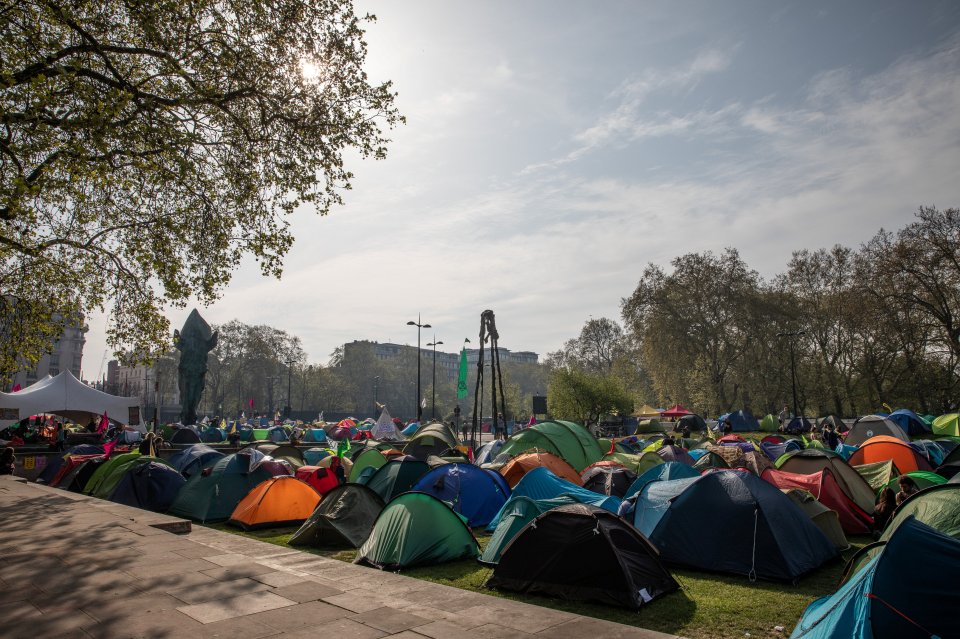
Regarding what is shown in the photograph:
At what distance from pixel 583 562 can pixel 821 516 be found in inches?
199

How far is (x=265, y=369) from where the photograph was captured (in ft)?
293

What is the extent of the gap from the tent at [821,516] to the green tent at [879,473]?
512 centimetres

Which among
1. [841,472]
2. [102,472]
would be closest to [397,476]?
[841,472]

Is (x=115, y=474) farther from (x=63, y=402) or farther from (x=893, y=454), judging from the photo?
(x=893, y=454)

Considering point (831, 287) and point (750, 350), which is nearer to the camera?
point (831, 287)

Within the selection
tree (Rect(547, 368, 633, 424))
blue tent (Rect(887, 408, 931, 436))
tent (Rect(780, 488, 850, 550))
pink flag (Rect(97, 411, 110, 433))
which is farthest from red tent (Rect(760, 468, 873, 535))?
tree (Rect(547, 368, 633, 424))

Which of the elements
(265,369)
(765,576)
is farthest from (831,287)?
(265,369)

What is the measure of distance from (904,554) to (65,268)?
17172mm

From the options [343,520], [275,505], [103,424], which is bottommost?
[275,505]

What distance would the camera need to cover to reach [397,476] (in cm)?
1370

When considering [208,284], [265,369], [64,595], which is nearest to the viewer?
[64,595]

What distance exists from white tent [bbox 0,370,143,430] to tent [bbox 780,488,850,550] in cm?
3625

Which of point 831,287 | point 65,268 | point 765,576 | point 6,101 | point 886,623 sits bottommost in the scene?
point 765,576

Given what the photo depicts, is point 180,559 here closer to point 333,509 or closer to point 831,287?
point 333,509
